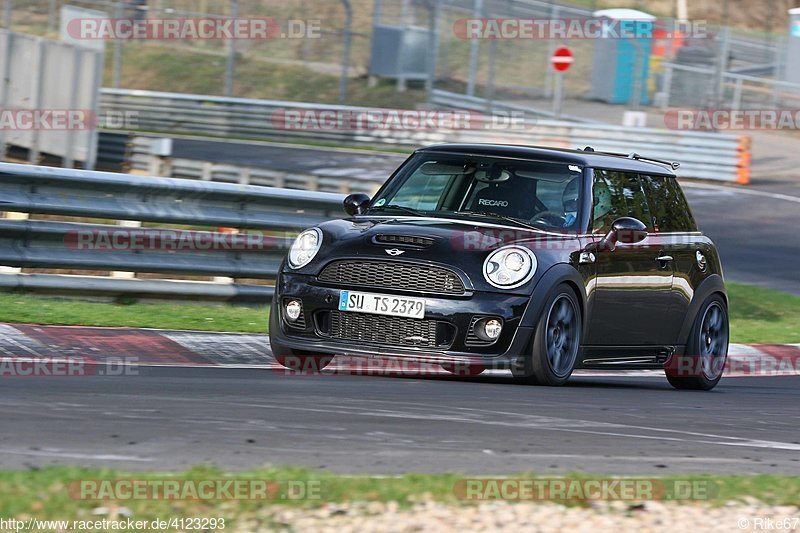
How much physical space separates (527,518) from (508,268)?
337cm

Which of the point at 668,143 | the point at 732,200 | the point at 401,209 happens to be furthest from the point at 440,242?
the point at 668,143

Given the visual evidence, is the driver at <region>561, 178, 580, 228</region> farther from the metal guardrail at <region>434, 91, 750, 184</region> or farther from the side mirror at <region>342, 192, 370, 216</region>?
the metal guardrail at <region>434, 91, 750, 184</region>

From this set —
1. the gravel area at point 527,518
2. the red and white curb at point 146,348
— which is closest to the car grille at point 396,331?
the red and white curb at point 146,348

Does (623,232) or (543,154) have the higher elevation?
(543,154)

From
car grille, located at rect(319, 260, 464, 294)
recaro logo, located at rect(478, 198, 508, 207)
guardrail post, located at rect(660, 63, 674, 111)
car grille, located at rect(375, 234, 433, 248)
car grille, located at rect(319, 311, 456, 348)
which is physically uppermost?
guardrail post, located at rect(660, 63, 674, 111)

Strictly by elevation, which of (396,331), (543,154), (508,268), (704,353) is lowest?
(704,353)

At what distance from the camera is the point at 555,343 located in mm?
8398

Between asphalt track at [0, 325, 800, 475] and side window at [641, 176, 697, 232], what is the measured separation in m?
1.21

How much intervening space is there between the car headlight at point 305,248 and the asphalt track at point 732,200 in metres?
9.44

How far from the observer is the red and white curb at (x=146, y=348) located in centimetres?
847

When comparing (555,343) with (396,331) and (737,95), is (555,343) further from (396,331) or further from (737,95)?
(737,95)

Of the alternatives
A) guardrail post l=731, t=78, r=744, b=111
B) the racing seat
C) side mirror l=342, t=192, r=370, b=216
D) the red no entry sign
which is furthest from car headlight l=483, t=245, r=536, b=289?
guardrail post l=731, t=78, r=744, b=111

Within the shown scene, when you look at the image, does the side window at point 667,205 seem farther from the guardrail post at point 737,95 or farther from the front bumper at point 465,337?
the guardrail post at point 737,95

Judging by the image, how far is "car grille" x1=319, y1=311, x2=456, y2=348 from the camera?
8.02 meters
